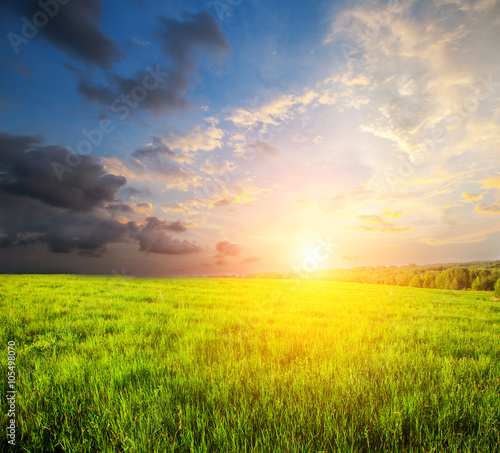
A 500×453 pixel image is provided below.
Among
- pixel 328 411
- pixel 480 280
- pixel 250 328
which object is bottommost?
pixel 480 280

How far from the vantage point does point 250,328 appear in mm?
6820

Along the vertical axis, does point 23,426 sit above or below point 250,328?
above

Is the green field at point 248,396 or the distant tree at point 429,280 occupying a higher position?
the green field at point 248,396

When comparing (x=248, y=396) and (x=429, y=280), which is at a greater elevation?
(x=248, y=396)

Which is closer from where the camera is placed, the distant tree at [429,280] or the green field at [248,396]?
the green field at [248,396]

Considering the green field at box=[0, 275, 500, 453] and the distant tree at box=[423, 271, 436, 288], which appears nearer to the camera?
the green field at box=[0, 275, 500, 453]

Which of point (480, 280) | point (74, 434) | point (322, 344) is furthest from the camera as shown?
point (480, 280)

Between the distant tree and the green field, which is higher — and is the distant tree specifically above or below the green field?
below

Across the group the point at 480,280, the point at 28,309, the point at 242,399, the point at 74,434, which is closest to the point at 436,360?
the point at 242,399

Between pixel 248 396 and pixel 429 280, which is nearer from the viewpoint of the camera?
pixel 248 396

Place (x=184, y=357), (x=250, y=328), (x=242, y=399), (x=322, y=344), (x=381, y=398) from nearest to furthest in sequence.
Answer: (x=242, y=399) → (x=381, y=398) → (x=184, y=357) → (x=322, y=344) → (x=250, y=328)

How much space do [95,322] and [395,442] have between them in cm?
761

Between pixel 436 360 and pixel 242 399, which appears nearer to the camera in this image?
pixel 242 399

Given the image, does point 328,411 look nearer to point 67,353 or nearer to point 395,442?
point 395,442
